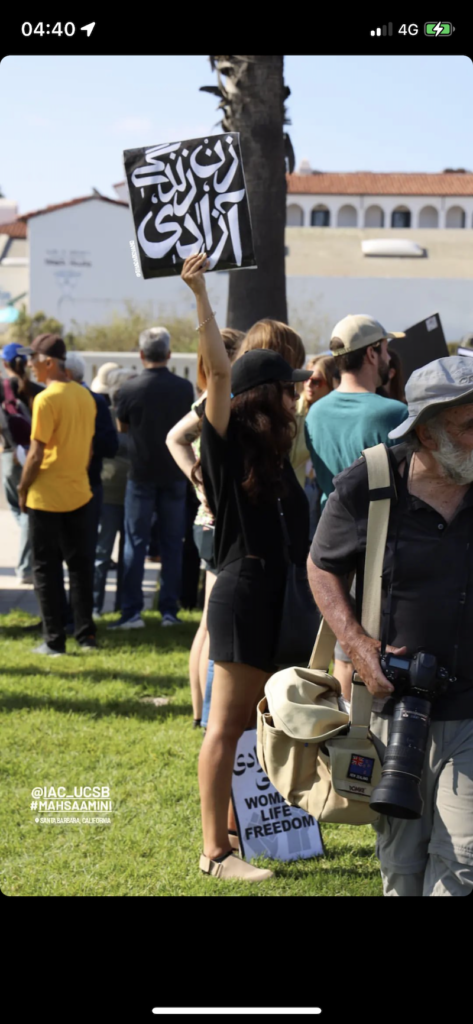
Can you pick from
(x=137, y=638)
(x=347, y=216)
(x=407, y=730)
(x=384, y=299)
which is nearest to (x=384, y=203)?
(x=347, y=216)

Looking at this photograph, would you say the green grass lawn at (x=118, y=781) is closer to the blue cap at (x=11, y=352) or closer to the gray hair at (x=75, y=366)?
the gray hair at (x=75, y=366)

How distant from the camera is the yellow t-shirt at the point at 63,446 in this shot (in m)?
6.46

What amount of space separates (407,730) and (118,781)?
7.56 feet

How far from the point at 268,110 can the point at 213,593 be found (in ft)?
12.5

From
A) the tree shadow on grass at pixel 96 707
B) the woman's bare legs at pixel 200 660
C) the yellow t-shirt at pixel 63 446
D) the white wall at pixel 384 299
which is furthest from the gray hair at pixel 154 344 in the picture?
the white wall at pixel 384 299

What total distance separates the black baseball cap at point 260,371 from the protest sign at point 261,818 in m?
1.33

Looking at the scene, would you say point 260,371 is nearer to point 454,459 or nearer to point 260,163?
point 454,459

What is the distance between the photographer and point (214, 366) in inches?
136

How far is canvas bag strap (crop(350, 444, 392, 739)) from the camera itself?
9.25 ft

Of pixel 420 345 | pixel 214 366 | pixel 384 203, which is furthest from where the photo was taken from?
pixel 384 203

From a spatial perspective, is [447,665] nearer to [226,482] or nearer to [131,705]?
[226,482]

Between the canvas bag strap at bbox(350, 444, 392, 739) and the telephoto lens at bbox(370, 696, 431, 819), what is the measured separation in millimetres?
138
